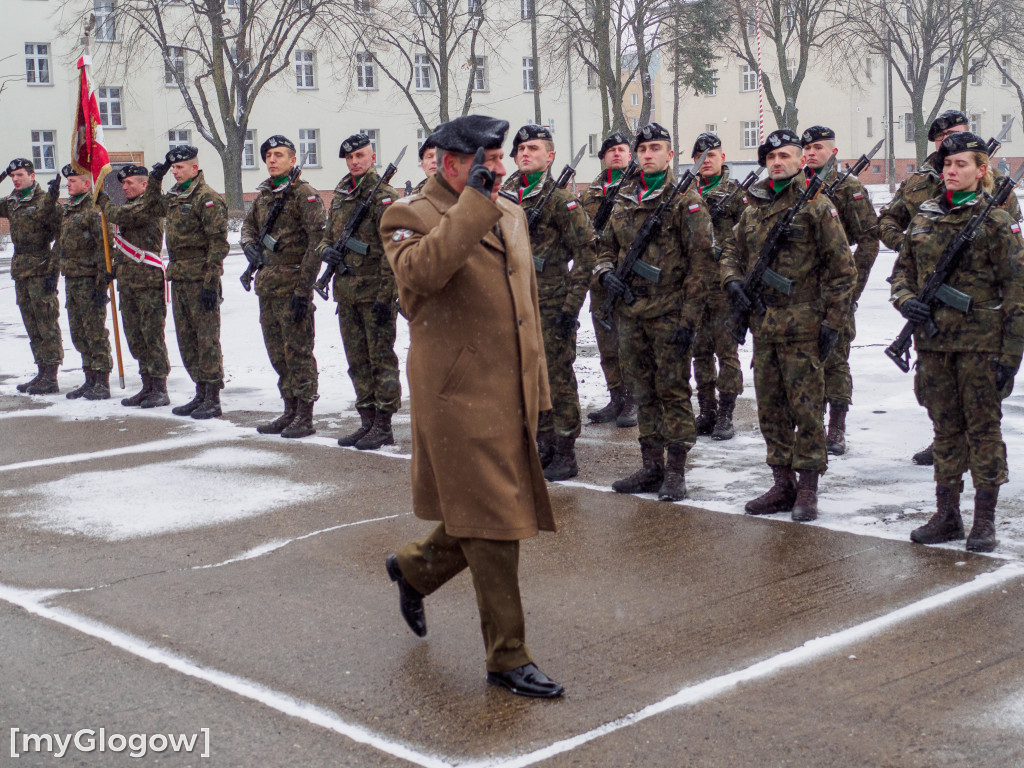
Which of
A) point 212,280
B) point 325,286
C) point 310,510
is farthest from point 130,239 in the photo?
point 310,510

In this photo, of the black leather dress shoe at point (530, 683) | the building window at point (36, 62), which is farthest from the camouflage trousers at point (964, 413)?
the building window at point (36, 62)

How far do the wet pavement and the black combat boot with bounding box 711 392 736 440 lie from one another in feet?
5.52

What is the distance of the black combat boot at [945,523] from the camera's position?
586cm

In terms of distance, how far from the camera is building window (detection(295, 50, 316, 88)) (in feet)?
154

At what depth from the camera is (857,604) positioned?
5020mm

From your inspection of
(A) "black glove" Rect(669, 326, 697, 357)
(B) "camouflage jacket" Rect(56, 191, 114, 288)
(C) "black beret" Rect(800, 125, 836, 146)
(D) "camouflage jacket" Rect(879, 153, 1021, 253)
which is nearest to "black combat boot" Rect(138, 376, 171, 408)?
(B) "camouflage jacket" Rect(56, 191, 114, 288)

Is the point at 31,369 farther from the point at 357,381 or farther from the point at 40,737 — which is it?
the point at 40,737

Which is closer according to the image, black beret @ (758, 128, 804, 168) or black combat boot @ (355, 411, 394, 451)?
black beret @ (758, 128, 804, 168)

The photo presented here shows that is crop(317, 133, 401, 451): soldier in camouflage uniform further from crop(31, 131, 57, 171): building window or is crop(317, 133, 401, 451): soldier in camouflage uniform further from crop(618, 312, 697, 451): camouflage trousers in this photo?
crop(31, 131, 57, 171): building window

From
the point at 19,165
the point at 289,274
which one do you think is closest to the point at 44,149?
the point at 19,165

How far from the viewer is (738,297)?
661 cm

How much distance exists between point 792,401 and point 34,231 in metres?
8.02

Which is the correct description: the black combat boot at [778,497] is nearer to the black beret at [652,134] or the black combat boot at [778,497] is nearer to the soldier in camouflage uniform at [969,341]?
the soldier in camouflage uniform at [969,341]

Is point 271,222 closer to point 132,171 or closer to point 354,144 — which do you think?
point 354,144
